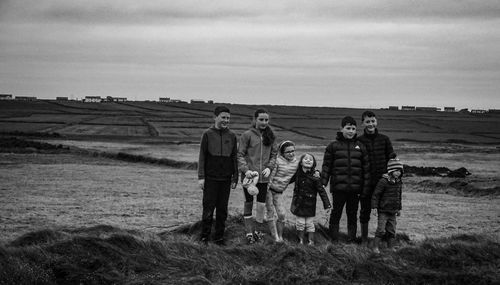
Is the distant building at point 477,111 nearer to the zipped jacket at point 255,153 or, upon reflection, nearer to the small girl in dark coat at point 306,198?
the small girl in dark coat at point 306,198

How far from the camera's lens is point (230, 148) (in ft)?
30.3

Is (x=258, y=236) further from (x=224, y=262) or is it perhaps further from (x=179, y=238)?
(x=224, y=262)

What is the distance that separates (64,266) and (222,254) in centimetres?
219

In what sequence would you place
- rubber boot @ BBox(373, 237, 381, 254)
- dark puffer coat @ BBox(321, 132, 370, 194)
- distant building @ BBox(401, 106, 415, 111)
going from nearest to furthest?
rubber boot @ BBox(373, 237, 381, 254) → dark puffer coat @ BBox(321, 132, 370, 194) → distant building @ BBox(401, 106, 415, 111)

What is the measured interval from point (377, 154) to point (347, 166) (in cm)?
66

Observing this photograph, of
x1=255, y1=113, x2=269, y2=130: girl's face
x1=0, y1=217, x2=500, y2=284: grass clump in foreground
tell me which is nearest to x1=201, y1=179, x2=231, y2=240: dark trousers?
x1=0, y1=217, x2=500, y2=284: grass clump in foreground

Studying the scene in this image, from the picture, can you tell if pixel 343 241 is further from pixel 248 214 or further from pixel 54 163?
pixel 54 163

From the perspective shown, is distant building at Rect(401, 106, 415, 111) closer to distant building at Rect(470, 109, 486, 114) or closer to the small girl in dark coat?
distant building at Rect(470, 109, 486, 114)

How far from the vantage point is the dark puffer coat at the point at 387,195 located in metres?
9.12

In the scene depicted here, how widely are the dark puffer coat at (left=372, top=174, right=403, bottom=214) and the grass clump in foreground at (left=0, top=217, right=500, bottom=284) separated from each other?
935mm

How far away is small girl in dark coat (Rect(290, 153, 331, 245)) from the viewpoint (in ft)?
29.8

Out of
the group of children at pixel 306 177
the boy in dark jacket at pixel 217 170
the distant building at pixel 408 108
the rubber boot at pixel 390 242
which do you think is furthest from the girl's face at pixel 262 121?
the distant building at pixel 408 108

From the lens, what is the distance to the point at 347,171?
30.3 ft

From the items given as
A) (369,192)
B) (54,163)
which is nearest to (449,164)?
(54,163)
